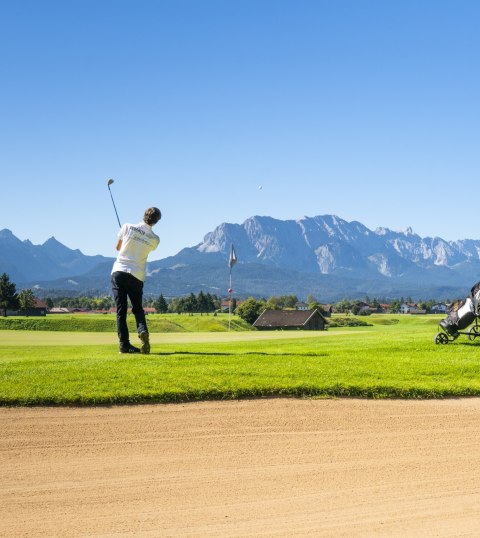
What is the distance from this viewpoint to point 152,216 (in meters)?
14.2

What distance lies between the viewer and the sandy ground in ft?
23.5

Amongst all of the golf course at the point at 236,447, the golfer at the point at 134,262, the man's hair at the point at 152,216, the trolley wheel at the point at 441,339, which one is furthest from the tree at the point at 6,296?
the man's hair at the point at 152,216

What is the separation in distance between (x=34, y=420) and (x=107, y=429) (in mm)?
1059

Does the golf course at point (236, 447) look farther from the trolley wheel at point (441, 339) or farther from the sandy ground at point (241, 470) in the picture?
the trolley wheel at point (441, 339)

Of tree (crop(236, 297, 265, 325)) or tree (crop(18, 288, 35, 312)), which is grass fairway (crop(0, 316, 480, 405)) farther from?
tree (crop(18, 288, 35, 312))

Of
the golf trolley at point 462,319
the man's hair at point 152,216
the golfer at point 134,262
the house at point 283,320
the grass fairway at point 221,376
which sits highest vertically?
the man's hair at point 152,216

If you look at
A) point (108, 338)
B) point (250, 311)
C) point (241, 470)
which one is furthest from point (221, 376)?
point (250, 311)

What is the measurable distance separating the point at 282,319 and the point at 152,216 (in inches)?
3938

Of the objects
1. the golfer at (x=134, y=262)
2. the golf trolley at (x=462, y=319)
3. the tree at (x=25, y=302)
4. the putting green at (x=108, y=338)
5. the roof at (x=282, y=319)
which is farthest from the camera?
the tree at (x=25, y=302)

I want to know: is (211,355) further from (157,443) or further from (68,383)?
(157,443)

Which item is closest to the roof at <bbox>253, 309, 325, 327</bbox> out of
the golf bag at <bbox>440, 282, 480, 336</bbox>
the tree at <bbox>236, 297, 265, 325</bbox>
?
the tree at <bbox>236, 297, 265, 325</bbox>

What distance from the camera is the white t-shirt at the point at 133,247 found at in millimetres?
14016

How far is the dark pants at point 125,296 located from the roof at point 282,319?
95.4 metres

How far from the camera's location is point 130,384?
11.2m
